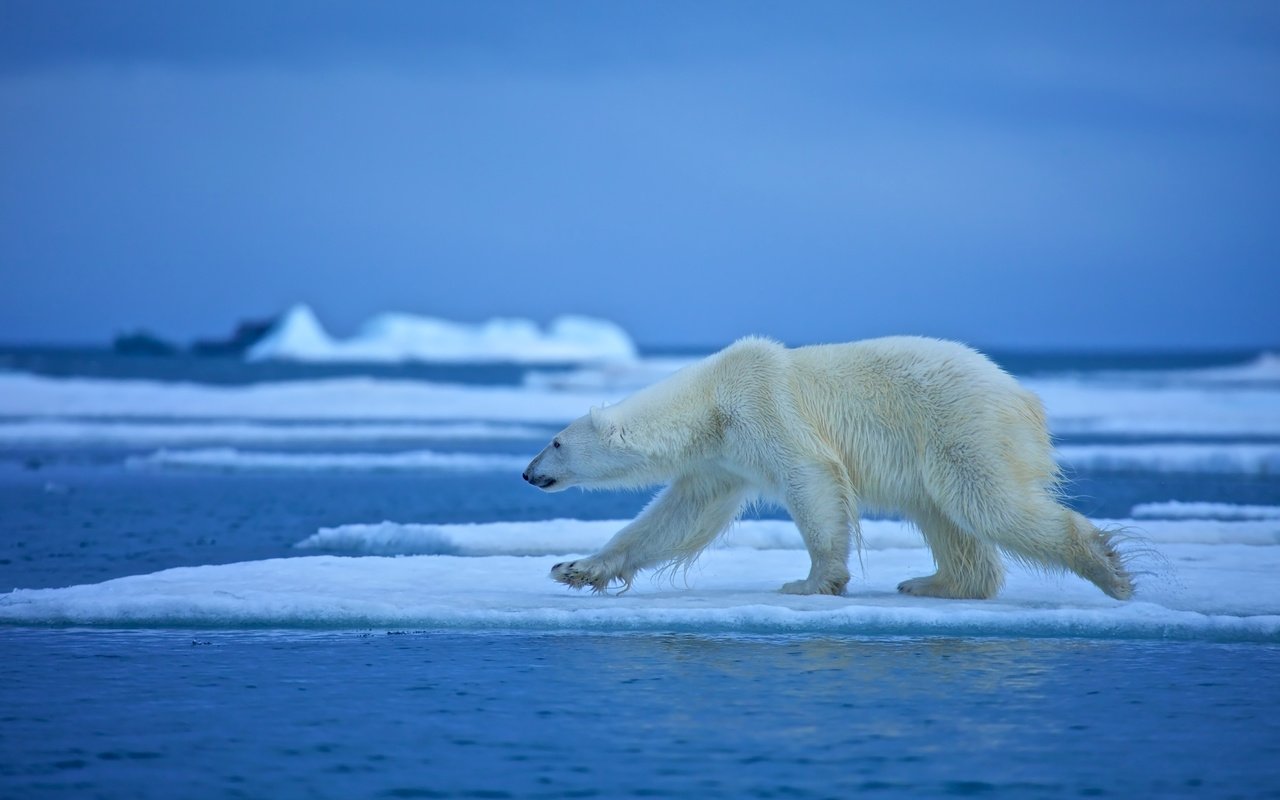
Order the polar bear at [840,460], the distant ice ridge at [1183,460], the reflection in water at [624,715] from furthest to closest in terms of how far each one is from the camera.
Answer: the distant ice ridge at [1183,460], the polar bear at [840,460], the reflection in water at [624,715]

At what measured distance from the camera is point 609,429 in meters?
7.66

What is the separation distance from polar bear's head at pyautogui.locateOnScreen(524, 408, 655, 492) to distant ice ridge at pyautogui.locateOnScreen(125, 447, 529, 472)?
9.73 metres

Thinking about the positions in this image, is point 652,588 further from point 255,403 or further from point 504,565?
point 255,403

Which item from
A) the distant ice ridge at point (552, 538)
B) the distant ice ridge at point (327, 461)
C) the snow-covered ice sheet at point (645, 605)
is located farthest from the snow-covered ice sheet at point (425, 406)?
the snow-covered ice sheet at point (645, 605)

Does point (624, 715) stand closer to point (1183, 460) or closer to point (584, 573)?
point (584, 573)

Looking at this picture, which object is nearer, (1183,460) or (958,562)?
(958,562)

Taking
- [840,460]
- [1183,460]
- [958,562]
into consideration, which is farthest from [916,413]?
[1183,460]

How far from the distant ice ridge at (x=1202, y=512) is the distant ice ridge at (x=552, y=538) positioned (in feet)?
4.97

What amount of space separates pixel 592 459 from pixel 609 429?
193 millimetres

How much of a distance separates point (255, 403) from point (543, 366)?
64747 mm

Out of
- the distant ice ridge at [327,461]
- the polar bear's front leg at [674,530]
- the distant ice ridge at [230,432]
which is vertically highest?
the distant ice ridge at [230,432]

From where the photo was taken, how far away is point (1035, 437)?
23.0 feet

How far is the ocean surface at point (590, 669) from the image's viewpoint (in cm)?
441

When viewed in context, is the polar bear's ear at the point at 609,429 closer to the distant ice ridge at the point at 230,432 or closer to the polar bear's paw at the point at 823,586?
the polar bear's paw at the point at 823,586
